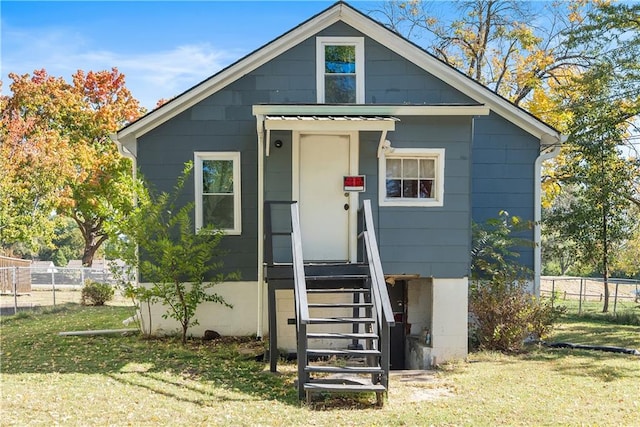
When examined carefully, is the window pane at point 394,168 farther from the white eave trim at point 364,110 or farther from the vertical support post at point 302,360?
the vertical support post at point 302,360

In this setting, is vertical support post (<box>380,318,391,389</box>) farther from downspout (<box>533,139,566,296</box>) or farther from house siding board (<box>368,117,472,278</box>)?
downspout (<box>533,139,566,296</box>)

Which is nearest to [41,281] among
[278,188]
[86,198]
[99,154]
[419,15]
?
[86,198]

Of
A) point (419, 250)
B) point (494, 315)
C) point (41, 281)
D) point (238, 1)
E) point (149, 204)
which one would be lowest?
point (41, 281)

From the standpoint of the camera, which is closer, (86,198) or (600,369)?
(600,369)

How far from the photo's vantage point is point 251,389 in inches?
267

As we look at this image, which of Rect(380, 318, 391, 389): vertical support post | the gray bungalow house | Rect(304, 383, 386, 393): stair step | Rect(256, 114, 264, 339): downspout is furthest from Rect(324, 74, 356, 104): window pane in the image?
Rect(304, 383, 386, 393): stair step

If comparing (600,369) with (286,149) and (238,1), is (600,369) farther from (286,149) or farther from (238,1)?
(238,1)

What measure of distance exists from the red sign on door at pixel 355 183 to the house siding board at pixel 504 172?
3.45 meters

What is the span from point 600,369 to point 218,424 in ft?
19.1

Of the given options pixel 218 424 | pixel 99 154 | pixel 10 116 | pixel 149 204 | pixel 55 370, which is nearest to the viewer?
pixel 218 424

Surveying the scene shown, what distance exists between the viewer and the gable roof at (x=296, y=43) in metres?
10.1

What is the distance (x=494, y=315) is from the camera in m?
9.41

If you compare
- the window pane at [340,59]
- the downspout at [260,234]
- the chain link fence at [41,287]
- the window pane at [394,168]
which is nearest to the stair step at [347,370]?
the downspout at [260,234]

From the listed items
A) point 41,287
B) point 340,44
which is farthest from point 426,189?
point 41,287
